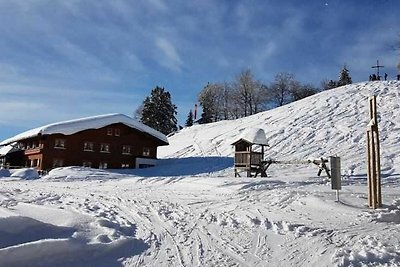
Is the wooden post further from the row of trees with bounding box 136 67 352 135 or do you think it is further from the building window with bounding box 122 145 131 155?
the row of trees with bounding box 136 67 352 135

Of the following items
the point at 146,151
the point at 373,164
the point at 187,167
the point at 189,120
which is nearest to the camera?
the point at 373,164

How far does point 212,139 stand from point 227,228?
42.0 meters

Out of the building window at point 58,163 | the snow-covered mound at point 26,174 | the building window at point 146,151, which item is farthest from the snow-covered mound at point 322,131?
the snow-covered mound at point 26,174

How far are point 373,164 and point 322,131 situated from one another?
3134 centimetres

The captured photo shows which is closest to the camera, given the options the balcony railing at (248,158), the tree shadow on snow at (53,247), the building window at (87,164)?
the tree shadow on snow at (53,247)

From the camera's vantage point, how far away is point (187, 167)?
131ft

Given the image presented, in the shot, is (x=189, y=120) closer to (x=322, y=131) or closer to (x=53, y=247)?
(x=322, y=131)

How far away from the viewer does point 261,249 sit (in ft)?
28.2

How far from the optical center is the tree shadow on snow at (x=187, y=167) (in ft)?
121

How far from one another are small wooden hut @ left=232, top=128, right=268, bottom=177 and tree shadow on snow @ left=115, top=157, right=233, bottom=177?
21.2ft

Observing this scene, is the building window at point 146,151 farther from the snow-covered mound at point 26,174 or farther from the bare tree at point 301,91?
the bare tree at point 301,91

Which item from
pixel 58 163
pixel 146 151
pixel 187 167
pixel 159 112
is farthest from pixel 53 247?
pixel 159 112

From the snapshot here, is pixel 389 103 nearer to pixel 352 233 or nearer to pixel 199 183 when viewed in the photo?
pixel 199 183

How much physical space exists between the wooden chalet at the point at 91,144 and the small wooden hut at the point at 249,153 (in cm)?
1617
